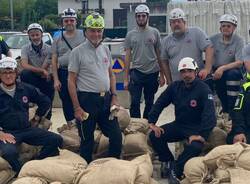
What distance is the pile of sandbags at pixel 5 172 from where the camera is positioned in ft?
19.9

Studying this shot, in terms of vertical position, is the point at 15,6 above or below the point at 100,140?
above

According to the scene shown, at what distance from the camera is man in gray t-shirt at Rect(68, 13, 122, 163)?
6.28 meters

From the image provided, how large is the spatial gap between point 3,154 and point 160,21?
58.7 feet

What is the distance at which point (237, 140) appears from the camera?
618 centimetres

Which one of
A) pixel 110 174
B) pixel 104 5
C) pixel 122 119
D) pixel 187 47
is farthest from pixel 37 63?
pixel 104 5

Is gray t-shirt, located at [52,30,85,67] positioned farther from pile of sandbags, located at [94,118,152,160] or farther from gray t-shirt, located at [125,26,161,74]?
pile of sandbags, located at [94,118,152,160]

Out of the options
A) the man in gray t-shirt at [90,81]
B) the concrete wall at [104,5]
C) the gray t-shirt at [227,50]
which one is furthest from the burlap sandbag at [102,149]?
the concrete wall at [104,5]

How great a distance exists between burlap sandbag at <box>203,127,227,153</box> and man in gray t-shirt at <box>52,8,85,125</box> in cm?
196

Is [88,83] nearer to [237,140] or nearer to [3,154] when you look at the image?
[3,154]

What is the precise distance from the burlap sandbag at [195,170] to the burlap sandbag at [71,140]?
5.40ft

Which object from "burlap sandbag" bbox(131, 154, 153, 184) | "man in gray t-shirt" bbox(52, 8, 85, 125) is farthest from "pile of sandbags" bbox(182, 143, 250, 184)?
"man in gray t-shirt" bbox(52, 8, 85, 125)

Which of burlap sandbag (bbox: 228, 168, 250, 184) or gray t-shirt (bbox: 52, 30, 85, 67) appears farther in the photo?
gray t-shirt (bbox: 52, 30, 85, 67)

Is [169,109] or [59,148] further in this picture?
[169,109]

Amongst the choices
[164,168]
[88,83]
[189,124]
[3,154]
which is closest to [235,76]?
[189,124]
